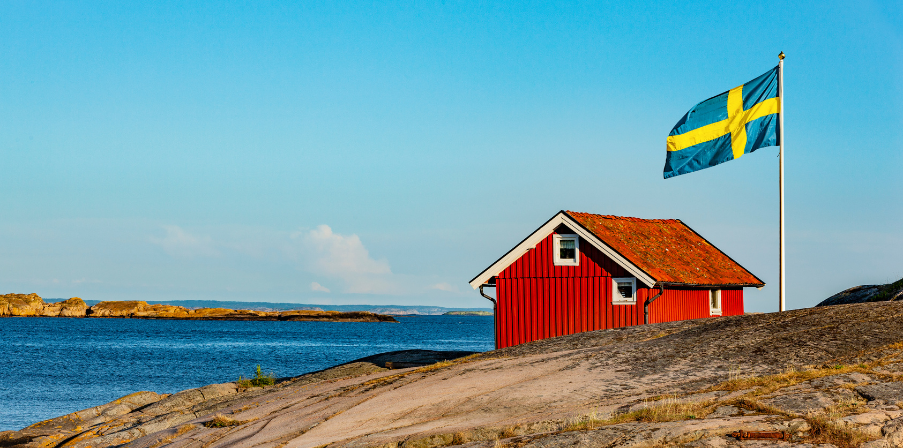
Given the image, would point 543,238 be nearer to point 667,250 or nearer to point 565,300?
point 565,300

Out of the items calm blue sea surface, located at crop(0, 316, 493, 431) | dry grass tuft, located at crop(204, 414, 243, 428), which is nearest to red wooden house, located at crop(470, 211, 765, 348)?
dry grass tuft, located at crop(204, 414, 243, 428)

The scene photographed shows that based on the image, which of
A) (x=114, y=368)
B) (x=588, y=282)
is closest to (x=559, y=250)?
(x=588, y=282)

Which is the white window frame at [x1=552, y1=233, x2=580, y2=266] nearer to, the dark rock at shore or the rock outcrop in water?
the rock outcrop in water

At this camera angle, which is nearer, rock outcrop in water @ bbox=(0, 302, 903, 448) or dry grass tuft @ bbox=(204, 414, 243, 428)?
rock outcrop in water @ bbox=(0, 302, 903, 448)

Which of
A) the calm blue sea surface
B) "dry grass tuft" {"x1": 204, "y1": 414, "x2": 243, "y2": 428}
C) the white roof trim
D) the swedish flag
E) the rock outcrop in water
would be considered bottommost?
the calm blue sea surface

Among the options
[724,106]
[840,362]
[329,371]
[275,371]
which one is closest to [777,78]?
[724,106]

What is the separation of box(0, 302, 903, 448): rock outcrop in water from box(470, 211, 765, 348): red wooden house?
5762 millimetres

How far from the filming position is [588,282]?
2595 cm

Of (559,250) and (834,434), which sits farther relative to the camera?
(559,250)

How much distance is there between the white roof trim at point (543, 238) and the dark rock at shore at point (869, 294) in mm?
8185

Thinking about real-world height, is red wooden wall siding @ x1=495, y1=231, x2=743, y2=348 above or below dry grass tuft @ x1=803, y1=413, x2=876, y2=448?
above

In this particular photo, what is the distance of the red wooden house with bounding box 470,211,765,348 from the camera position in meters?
25.3

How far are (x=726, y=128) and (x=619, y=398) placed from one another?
10792 millimetres

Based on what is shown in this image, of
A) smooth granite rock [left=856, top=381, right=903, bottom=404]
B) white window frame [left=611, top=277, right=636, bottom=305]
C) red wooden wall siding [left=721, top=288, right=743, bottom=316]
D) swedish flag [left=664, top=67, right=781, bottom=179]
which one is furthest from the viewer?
red wooden wall siding [left=721, top=288, right=743, bottom=316]
